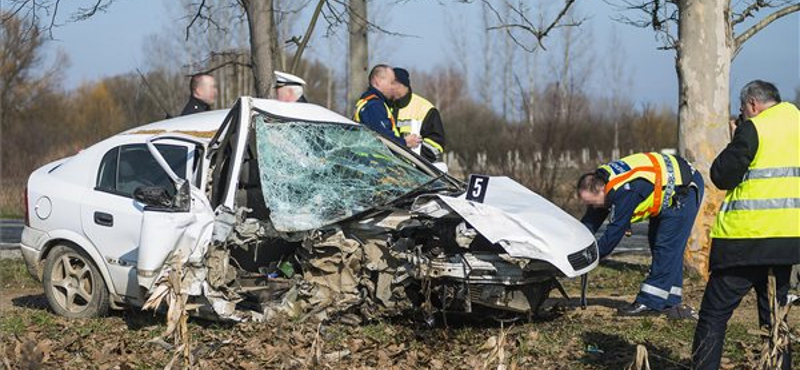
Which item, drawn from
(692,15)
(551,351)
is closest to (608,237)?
(551,351)

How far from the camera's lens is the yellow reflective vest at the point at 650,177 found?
776 centimetres

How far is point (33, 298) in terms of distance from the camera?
31.0ft

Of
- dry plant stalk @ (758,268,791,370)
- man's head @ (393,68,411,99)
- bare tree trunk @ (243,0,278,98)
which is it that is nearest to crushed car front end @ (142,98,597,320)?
dry plant stalk @ (758,268,791,370)

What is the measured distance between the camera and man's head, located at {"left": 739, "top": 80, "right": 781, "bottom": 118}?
18.8 ft

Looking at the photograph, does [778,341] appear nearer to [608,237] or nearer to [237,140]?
[608,237]

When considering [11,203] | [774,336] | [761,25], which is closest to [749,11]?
[761,25]

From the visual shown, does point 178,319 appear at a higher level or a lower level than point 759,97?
lower

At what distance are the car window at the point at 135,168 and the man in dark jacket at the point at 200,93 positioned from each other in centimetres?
208

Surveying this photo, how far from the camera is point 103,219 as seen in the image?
25.2 ft

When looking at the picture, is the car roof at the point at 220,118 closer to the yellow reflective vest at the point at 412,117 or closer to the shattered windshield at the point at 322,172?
the shattered windshield at the point at 322,172

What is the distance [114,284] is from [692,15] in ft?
20.9

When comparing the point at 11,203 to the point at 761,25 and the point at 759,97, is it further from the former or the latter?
the point at 759,97

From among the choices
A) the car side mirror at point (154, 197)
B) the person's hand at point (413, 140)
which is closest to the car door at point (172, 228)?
the car side mirror at point (154, 197)

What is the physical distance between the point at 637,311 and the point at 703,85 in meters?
3.35
